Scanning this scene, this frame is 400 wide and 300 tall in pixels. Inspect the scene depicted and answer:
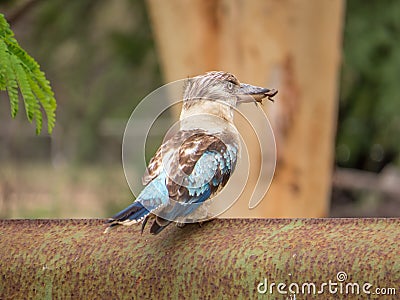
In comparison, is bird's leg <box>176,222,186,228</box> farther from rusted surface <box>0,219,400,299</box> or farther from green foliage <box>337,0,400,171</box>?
green foliage <box>337,0,400,171</box>

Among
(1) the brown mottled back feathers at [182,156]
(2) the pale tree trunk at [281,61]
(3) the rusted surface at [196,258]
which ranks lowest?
(3) the rusted surface at [196,258]

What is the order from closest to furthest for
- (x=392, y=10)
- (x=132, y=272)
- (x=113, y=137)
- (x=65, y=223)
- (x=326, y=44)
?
(x=132, y=272)
(x=65, y=223)
(x=326, y=44)
(x=392, y=10)
(x=113, y=137)

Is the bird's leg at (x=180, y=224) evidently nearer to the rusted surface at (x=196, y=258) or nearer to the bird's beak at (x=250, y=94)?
the rusted surface at (x=196, y=258)

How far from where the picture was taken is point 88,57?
7.83m

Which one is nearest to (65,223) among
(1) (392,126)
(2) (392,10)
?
(2) (392,10)

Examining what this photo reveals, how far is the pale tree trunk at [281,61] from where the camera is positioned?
4863mm

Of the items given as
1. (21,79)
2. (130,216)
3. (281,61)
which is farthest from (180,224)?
(281,61)

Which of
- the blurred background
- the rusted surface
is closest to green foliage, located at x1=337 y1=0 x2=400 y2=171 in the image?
the blurred background

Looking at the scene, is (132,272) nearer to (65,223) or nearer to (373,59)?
(65,223)

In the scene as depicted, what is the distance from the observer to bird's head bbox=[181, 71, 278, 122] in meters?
2.32

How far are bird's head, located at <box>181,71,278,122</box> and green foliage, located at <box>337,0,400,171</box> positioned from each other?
14.2 feet

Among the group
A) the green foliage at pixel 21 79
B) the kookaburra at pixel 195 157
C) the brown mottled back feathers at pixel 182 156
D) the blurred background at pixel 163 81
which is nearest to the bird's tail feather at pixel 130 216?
the kookaburra at pixel 195 157

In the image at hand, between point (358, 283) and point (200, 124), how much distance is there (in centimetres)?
75

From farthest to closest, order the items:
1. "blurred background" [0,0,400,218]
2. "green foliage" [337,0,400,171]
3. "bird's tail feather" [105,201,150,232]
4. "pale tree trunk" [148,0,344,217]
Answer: "green foliage" [337,0,400,171]
"blurred background" [0,0,400,218]
"pale tree trunk" [148,0,344,217]
"bird's tail feather" [105,201,150,232]
